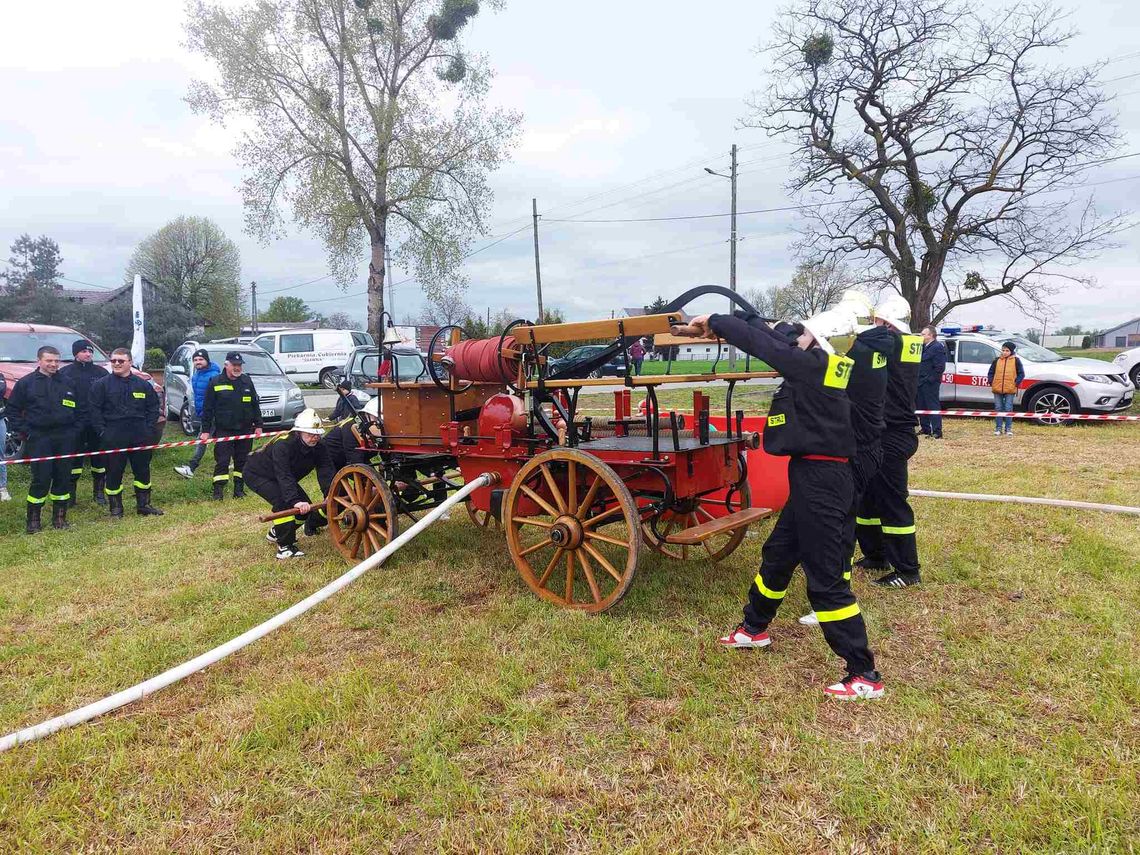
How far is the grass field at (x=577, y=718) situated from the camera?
247 cm

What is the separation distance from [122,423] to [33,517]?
1251mm

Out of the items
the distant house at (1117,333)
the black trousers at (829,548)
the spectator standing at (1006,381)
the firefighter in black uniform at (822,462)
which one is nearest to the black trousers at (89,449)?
the firefighter in black uniform at (822,462)

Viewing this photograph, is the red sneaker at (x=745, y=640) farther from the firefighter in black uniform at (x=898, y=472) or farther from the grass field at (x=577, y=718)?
the firefighter in black uniform at (x=898, y=472)

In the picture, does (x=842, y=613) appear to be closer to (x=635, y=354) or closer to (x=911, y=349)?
(x=911, y=349)

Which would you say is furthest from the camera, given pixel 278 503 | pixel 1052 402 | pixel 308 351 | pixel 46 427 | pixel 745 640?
A: pixel 308 351

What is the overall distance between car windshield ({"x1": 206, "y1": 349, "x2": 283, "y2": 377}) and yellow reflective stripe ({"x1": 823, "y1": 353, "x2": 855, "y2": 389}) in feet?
39.3

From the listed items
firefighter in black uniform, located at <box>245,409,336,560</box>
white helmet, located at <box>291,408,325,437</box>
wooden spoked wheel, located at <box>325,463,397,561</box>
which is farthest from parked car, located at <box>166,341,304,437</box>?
wooden spoked wheel, located at <box>325,463,397,561</box>

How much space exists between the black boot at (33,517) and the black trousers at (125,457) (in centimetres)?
67

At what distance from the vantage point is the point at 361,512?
5348 mm

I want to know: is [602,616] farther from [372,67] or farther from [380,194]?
[372,67]

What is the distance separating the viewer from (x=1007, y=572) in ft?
15.7

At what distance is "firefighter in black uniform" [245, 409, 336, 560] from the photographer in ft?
18.7

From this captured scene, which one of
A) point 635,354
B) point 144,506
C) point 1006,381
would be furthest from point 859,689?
point 635,354

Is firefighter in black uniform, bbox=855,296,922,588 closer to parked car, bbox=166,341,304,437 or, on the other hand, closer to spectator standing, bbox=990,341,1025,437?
spectator standing, bbox=990,341,1025,437
